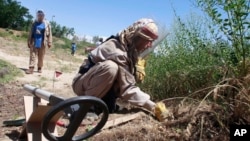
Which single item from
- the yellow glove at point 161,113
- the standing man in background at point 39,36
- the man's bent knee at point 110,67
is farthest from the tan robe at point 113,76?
the standing man in background at point 39,36

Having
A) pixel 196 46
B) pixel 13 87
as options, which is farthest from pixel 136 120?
pixel 13 87

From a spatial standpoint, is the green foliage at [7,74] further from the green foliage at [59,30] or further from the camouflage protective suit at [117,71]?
the green foliage at [59,30]

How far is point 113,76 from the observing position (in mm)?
3217

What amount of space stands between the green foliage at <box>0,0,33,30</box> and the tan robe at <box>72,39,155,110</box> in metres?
33.9

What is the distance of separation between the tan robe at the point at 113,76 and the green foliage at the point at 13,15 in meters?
33.9

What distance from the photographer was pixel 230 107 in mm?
2594

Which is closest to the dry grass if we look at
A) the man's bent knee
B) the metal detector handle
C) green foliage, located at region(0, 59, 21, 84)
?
the man's bent knee

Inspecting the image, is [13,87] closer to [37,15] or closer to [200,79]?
[37,15]

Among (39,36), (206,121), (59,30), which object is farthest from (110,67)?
(59,30)

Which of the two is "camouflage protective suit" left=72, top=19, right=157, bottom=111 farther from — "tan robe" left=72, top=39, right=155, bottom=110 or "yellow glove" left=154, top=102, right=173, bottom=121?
"yellow glove" left=154, top=102, right=173, bottom=121

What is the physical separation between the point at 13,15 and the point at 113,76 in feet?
117

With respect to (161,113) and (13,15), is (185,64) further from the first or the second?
(13,15)

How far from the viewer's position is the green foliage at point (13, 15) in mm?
35759

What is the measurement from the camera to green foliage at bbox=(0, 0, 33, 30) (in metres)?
35.8
